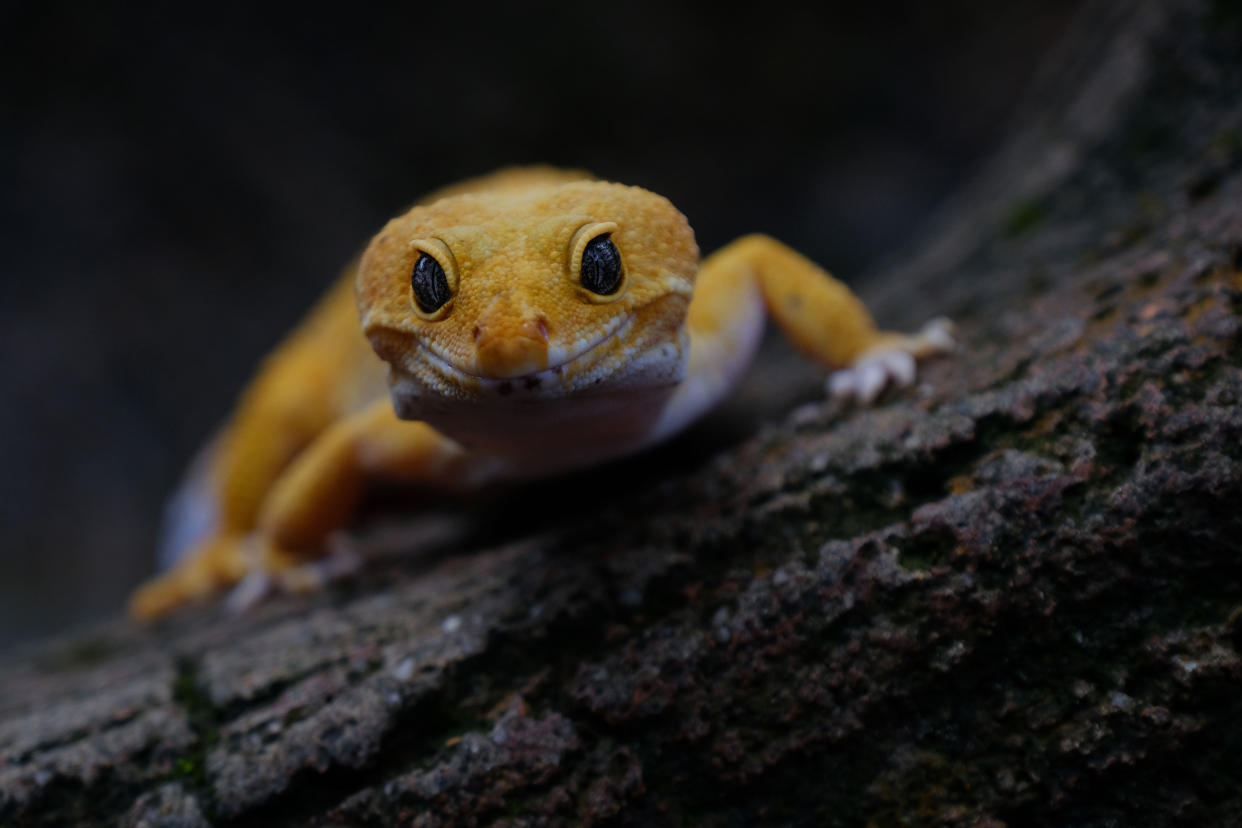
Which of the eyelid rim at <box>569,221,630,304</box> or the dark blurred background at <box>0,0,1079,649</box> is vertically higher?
the dark blurred background at <box>0,0,1079,649</box>

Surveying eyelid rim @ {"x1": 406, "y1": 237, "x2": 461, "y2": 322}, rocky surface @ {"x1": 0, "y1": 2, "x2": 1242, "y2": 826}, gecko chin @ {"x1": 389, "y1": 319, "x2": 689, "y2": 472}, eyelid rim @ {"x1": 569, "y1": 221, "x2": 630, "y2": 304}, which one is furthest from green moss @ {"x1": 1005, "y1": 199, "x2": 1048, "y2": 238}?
eyelid rim @ {"x1": 406, "y1": 237, "x2": 461, "y2": 322}

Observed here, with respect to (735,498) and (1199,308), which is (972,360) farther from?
(735,498)

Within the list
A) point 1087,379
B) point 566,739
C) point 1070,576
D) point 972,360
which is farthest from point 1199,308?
point 566,739

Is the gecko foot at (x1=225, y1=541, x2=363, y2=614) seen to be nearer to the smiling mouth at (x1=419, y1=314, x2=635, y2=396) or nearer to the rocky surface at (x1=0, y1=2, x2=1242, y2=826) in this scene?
the rocky surface at (x1=0, y1=2, x2=1242, y2=826)

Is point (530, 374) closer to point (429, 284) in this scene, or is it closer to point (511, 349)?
point (511, 349)

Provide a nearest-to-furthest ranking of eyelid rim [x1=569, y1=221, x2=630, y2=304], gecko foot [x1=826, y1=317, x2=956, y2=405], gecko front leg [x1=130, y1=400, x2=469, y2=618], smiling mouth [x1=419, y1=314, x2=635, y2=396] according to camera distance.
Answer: smiling mouth [x1=419, y1=314, x2=635, y2=396] → eyelid rim [x1=569, y1=221, x2=630, y2=304] → gecko foot [x1=826, y1=317, x2=956, y2=405] → gecko front leg [x1=130, y1=400, x2=469, y2=618]

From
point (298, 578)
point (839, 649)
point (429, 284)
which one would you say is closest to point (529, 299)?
point (429, 284)
